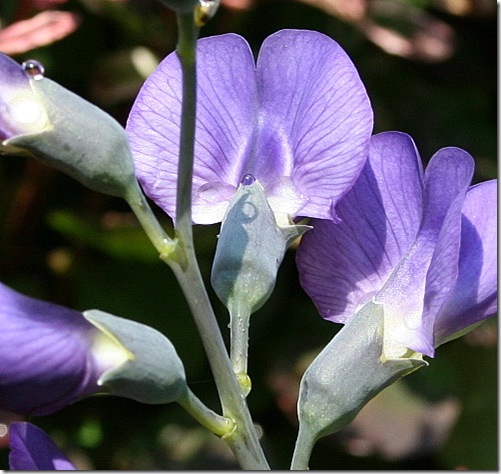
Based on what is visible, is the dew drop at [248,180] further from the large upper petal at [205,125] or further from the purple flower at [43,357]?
the purple flower at [43,357]

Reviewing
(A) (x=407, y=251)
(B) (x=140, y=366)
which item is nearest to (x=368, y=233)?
(A) (x=407, y=251)

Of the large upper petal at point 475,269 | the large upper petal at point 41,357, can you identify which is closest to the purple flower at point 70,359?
the large upper petal at point 41,357

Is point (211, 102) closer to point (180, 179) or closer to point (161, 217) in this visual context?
point (180, 179)

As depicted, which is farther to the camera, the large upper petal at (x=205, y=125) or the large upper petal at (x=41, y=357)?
the large upper petal at (x=205, y=125)

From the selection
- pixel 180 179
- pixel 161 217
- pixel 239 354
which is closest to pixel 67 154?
pixel 180 179

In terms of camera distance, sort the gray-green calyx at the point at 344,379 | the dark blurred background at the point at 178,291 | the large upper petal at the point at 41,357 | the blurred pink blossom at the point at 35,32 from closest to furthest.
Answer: the large upper petal at the point at 41,357
the gray-green calyx at the point at 344,379
the blurred pink blossom at the point at 35,32
the dark blurred background at the point at 178,291
